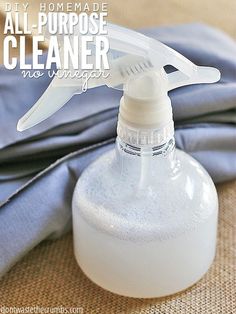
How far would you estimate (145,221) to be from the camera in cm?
38

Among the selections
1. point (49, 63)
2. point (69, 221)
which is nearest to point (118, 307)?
point (69, 221)

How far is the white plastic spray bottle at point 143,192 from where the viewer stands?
36 centimetres

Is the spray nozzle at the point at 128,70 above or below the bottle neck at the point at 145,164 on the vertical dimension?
above

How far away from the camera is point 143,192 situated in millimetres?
387

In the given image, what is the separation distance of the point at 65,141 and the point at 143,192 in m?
0.08

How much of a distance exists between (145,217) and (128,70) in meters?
0.09

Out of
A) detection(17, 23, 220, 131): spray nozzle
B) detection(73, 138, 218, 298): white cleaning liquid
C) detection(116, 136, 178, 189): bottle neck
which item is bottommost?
detection(73, 138, 218, 298): white cleaning liquid

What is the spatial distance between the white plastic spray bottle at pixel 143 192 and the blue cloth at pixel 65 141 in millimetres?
23

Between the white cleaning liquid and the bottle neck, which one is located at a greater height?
the bottle neck

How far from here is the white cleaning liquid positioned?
0.38 metres

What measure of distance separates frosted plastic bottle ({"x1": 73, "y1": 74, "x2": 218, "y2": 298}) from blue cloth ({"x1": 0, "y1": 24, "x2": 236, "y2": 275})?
0.08 ft

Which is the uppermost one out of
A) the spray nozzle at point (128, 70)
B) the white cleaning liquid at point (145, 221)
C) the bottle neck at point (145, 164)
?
the spray nozzle at point (128, 70)

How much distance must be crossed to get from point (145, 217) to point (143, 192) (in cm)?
2

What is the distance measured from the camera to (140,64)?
0.35m
